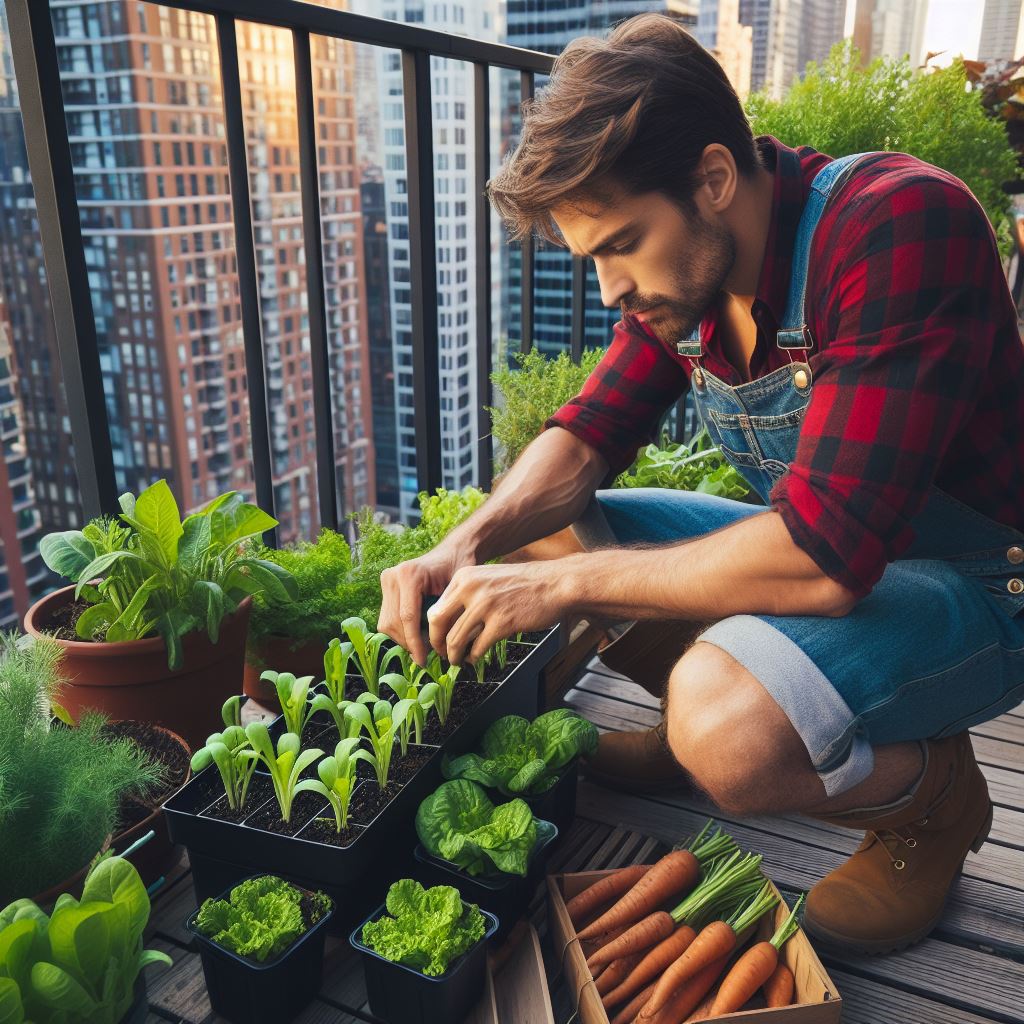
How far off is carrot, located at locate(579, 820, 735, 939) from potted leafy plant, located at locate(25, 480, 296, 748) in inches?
30.6

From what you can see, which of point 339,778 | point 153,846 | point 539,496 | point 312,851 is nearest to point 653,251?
point 539,496

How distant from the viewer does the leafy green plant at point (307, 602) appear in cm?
172

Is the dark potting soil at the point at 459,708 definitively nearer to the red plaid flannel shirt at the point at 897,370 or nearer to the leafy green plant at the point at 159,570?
the leafy green plant at the point at 159,570

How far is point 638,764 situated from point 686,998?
0.51m

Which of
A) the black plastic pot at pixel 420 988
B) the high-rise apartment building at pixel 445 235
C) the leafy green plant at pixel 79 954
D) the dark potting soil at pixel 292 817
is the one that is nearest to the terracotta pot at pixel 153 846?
the dark potting soil at pixel 292 817

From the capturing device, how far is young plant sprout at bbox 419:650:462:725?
4.84 ft

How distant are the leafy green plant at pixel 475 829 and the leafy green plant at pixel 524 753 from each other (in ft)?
0.14

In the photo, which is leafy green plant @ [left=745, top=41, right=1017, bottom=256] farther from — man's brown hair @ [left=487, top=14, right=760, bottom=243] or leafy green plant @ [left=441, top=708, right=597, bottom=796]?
leafy green plant @ [left=441, top=708, right=597, bottom=796]

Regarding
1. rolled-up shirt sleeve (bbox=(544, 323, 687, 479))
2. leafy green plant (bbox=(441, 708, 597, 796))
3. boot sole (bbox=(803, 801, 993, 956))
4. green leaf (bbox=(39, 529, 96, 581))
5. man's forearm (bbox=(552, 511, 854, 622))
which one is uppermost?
rolled-up shirt sleeve (bbox=(544, 323, 687, 479))

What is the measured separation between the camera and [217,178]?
185 centimetres

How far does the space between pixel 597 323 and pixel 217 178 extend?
2.04 meters

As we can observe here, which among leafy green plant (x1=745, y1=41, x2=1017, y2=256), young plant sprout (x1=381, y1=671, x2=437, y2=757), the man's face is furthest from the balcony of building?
leafy green plant (x1=745, y1=41, x2=1017, y2=256)

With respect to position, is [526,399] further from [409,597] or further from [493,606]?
[493,606]

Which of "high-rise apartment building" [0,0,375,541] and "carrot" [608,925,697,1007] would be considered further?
"high-rise apartment building" [0,0,375,541]
